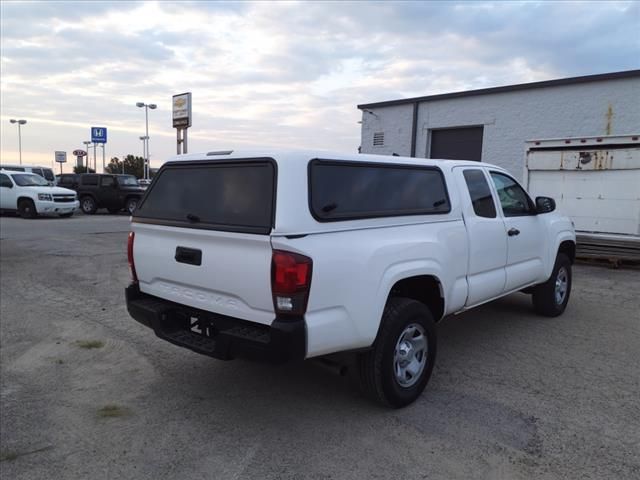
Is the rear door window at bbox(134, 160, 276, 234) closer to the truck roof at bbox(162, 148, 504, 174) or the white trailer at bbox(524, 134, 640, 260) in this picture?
the truck roof at bbox(162, 148, 504, 174)

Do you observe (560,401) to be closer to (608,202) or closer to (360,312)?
(360,312)

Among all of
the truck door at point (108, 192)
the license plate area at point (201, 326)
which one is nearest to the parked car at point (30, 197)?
the truck door at point (108, 192)

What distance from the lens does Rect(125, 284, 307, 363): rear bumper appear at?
3002 millimetres

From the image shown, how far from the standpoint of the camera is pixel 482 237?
4602 millimetres

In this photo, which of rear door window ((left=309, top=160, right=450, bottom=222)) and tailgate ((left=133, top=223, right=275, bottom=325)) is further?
rear door window ((left=309, top=160, right=450, bottom=222))

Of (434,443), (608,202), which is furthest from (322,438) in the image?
(608,202)

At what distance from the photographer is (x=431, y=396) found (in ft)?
13.1

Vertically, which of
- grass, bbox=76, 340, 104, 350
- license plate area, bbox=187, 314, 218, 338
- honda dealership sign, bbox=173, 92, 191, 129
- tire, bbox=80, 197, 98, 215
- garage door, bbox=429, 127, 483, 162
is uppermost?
honda dealership sign, bbox=173, 92, 191, 129

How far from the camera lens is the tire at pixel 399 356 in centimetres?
352

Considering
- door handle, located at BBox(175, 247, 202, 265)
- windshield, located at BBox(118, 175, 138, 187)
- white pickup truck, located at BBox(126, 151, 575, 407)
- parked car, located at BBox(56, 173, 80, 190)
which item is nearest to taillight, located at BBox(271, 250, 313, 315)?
white pickup truck, located at BBox(126, 151, 575, 407)

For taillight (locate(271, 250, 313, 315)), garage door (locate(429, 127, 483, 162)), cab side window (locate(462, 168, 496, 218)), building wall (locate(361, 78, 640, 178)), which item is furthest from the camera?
garage door (locate(429, 127, 483, 162))

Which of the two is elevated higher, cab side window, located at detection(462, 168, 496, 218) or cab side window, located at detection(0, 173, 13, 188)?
cab side window, located at detection(462, 168, 496, 218)

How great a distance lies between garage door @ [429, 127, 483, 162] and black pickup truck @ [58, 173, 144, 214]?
42.5 ft

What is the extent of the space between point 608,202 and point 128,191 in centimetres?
1910
